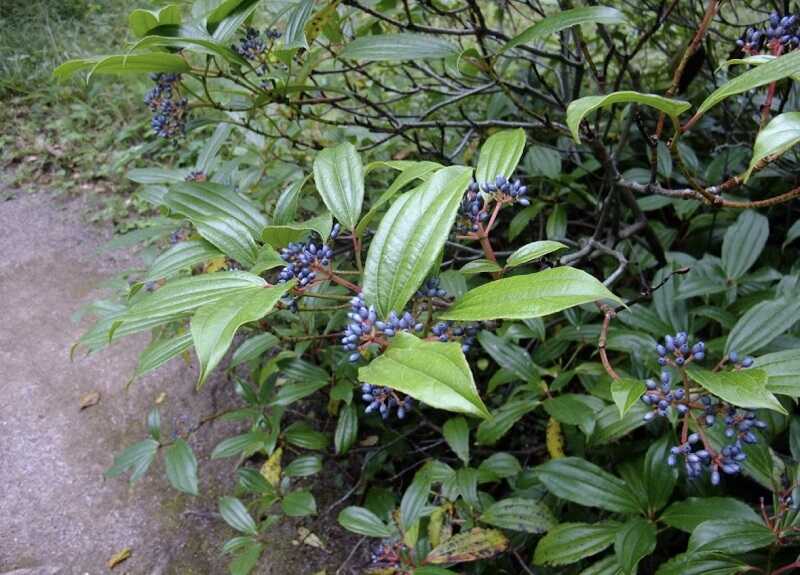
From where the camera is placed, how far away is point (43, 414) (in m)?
2.23

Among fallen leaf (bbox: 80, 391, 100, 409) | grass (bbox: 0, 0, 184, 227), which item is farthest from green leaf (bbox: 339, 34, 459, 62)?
grass (bbox: 0, 0, 184, 227)

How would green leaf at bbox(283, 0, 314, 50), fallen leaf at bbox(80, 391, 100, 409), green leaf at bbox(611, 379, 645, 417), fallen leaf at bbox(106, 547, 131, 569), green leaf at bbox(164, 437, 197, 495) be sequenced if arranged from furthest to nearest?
fallen leaf at bbox(80, 391, 100, 409) < fallen leaf at bbox(106, 547, 131, 569) < green leaf at bbox(164, 437, 197, 495) < green leaf at bbox(283, 0, 314, 50) < green leaf at bbox(611, 379, 645, 417)

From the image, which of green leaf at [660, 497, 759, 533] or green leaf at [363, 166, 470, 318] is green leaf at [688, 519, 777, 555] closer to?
green leaf at [660, 497, 759, 533]

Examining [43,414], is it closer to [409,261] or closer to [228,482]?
[228,482]

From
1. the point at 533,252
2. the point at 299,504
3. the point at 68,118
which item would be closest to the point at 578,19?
the point at 533,252

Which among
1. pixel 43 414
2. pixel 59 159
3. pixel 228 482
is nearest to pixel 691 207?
pixel 228 482

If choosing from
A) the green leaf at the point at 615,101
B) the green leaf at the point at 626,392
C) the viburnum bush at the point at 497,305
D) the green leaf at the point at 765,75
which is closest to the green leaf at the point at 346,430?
the viburnum bush at the point at 497,305

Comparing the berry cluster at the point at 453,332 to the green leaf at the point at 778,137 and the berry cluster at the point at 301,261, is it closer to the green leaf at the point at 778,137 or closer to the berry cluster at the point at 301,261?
the berry cluster at the point at 301,261

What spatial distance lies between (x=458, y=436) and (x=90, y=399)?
1.53 meters

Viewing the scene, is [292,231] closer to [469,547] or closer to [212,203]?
[212,203]

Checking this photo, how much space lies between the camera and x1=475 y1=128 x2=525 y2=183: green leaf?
0.90 meters

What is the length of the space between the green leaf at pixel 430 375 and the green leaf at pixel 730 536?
2.47ft

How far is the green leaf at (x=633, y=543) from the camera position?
3.43 feet

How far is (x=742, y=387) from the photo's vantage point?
2.26ft
